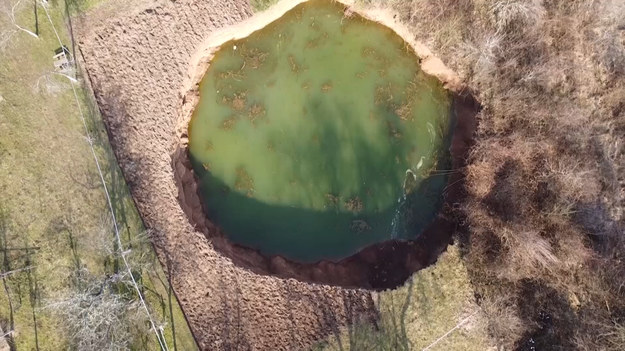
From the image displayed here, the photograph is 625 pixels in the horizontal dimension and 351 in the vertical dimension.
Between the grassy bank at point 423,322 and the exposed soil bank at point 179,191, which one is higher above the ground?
the exposed soil bank at point 179,191

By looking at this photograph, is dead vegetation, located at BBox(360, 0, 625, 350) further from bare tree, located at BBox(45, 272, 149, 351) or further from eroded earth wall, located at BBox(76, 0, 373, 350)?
bare tree, located at BBox(45, 272, 149, 351)

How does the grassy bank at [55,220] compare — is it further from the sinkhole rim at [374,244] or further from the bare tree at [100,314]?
the sinkhole rim at [374,244]

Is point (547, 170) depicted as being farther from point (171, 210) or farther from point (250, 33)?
point (171, 210)

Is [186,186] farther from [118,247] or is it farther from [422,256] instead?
[422,256]

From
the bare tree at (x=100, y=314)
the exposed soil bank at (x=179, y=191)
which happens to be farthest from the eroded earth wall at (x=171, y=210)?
the bare tree at (x=100, y=314)

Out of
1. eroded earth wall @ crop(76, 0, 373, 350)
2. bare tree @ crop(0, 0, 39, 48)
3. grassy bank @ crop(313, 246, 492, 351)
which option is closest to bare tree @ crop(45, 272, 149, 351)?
eroded earth wall @ crop(76, 0, 373, 350)

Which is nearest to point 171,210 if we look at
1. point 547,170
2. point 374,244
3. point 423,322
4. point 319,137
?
point 319,137
